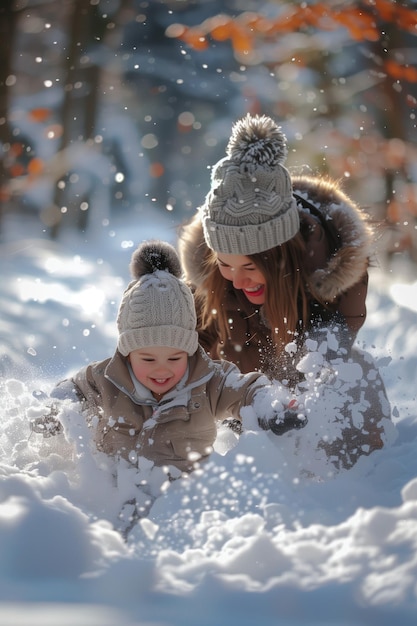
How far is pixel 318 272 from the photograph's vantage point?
285 centimetres

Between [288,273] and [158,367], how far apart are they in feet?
2.29

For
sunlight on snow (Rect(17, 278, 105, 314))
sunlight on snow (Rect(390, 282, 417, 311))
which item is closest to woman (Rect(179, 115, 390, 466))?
sunlight on snow (Rect(390, 282, 417, 311))

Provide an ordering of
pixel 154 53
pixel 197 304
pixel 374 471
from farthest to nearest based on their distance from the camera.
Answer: pixel 154 53 → pixel 197 304 → pixel 374 471

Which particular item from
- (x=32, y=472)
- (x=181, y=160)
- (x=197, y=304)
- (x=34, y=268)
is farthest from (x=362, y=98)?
(x=32, y=472)

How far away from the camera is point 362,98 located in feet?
20.1

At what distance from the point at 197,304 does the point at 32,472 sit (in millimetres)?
1116

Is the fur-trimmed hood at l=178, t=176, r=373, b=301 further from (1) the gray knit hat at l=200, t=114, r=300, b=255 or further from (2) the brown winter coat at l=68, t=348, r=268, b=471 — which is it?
(2) the brown winter coat at l=68, t=348, r=268, b=471

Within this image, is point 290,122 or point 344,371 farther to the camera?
point 290,122

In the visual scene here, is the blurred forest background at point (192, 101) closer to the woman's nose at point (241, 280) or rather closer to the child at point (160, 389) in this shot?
the woman's nose at point (241, 280)

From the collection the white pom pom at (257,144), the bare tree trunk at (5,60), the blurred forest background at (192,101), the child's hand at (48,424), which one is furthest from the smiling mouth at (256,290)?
the bare tree trunk at (5,60)

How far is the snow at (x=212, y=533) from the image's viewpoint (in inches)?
55.0

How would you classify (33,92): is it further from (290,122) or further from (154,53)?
(290,122)

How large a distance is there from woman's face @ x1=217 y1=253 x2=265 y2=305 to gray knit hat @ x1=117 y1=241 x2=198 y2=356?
27 centimetres

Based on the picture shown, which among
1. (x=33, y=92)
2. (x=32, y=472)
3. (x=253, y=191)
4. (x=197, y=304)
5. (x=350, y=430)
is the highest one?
(x=33, y=92)
